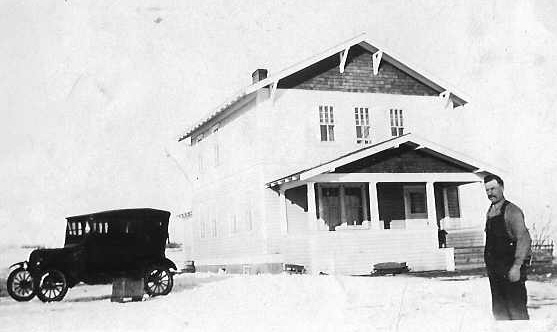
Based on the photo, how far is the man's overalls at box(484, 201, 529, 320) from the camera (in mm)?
7039

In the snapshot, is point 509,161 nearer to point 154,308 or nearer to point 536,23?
point 536,23

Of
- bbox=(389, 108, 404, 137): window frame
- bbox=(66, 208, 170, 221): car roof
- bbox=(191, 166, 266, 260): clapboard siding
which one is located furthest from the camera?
bbox=(389, 108, 404, 137): window frame

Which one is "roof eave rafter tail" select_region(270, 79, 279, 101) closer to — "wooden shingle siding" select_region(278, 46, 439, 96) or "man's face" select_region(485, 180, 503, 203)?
"wooden shingle siding" select_region(278, 46, 439, 96)

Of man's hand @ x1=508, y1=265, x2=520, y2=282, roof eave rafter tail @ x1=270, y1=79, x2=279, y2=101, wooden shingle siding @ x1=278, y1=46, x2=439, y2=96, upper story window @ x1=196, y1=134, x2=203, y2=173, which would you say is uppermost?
wooden shingle siding @ x1=278, y1=46, x2=439, y2=96

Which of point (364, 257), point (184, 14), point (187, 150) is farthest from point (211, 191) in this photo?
point (184, 14)

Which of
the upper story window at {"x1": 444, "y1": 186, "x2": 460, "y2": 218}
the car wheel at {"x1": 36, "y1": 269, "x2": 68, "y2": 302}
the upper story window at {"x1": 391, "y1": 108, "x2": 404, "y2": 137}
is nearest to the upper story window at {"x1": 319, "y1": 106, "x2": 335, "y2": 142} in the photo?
the upper story window at {"x1": 391, "y1": 108, "x2": 404, "y2": 137}

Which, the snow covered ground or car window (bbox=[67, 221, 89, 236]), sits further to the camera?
car window (bbox=[67, 221, 89, 236])

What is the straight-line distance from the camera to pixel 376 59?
1766 cm

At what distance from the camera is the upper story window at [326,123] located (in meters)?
17.3

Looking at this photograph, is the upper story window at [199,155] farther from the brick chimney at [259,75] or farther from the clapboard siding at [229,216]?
the brick chimney at [259,75]

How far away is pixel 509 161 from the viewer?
1212 centimetres

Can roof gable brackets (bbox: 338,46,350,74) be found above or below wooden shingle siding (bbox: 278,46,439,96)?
A: above

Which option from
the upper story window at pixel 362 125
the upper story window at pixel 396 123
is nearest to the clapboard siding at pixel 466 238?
the upper story window at pixel 396 123

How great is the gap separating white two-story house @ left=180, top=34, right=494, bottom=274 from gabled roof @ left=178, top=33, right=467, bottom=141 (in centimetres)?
4
